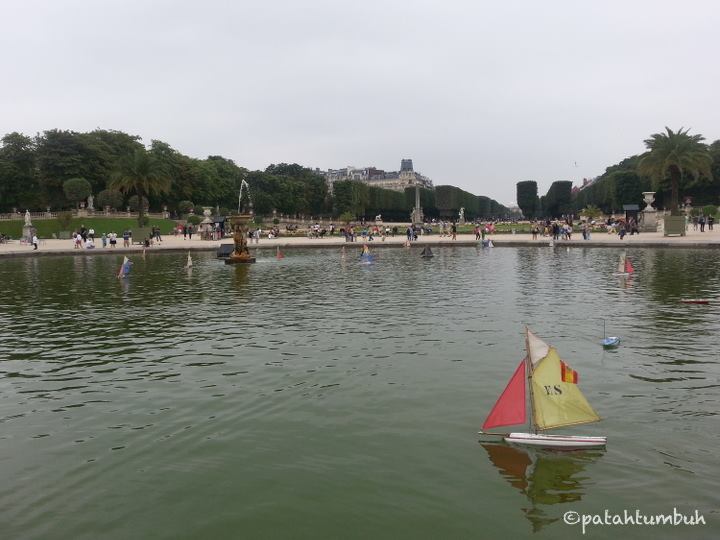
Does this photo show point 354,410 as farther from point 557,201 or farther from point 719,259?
point 557,201

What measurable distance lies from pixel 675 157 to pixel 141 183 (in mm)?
57289

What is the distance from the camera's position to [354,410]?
28.2ft

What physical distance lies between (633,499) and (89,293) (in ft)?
68.8

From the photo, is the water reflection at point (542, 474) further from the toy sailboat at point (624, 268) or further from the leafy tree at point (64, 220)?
the leafy tree at point (64, 220)

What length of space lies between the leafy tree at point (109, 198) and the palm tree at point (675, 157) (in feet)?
213

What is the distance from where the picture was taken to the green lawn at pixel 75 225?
71.4 m

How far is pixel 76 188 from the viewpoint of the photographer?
76188 mm

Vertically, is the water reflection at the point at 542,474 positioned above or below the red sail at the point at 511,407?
below

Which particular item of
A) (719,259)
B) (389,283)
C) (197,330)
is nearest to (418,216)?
(719,259)

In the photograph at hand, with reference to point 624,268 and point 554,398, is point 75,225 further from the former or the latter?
point 554,398

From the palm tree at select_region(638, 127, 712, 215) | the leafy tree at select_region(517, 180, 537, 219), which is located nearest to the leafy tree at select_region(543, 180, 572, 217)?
the leafy tree at select_region(517, 180, 537, 219)

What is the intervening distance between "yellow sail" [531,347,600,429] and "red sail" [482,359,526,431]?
0.59 ft

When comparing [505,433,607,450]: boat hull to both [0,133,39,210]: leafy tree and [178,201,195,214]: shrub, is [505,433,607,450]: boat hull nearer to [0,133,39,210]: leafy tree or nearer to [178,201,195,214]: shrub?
[178,201,195,214]: shrub

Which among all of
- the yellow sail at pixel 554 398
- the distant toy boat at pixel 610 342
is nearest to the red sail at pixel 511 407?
the yellow sail at pixel 554 398
